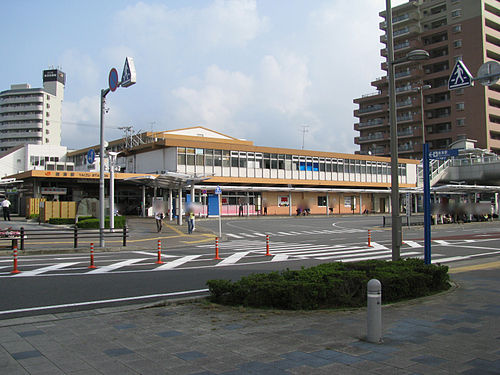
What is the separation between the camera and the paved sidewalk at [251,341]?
14.7ft

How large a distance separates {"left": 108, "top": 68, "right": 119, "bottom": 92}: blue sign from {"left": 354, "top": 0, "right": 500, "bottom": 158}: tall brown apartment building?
62223mm

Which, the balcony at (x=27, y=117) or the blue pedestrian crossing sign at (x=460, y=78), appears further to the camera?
the balcony at (x=27, y=117)

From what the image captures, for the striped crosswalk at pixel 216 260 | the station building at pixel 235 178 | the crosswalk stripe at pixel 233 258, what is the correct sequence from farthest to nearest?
the station building at pixel 235 178 → the crosswalk stripe at pixel 233 258 → the striped crosswalk at pixel 216 260

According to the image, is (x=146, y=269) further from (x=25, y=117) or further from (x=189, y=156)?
(x=25, y=117)

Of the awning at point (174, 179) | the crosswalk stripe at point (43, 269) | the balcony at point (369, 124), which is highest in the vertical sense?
the balcony at point (369, 124)

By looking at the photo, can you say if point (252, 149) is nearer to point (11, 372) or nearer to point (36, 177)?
point (36, 177)

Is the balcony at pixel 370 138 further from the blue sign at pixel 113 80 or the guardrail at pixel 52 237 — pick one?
the blue sign at pixel 113 80

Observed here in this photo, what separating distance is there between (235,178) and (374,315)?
143 feet

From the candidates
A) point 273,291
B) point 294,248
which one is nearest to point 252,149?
point 294,248

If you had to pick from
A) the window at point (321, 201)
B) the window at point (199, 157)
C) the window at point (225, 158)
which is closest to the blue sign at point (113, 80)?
the window at point (199, 157)

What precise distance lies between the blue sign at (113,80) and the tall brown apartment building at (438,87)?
6222cm

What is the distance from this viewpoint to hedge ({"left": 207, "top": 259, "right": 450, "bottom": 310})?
23.8ft

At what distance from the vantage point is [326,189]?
5400 cm

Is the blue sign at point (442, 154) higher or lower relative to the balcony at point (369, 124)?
lower
